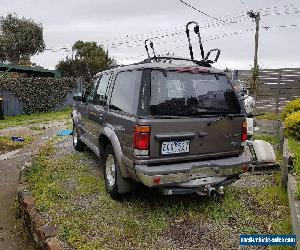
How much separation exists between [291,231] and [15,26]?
40.6 m

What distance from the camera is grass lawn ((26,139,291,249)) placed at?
4.25m

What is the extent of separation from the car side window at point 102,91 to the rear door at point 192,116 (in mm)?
1514

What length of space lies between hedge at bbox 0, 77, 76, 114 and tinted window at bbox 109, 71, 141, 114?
16355 millimetres

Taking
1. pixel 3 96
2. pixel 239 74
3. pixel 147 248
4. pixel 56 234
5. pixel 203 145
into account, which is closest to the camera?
pixel 147 248

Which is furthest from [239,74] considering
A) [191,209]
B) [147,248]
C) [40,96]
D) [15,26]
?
[15,26]

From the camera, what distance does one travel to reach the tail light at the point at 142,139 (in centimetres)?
433

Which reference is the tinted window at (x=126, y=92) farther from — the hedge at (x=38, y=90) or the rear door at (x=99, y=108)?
the hedge at (x=38, y=90)

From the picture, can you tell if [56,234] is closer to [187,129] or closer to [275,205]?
[187,129]

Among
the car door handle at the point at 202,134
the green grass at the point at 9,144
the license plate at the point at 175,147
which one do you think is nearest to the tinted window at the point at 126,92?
the license plate at the point at 175,147

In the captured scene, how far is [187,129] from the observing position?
14.9 ft

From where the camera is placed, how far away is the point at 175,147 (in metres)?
4.50

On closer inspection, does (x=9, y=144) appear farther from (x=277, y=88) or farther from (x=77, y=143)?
(x=277, y=88)

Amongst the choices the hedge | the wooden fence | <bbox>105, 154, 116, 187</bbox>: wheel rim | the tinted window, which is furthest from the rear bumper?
the hedge

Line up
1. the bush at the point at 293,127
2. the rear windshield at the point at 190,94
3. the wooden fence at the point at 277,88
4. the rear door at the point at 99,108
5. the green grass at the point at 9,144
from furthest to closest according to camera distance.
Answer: the wooden fence at the point at 277,88 → the green grass at the point at 9,144 → the bush at the point at 293,127 → the rear door at the point at 99,108 → the rear windshield at the point at 190,94
